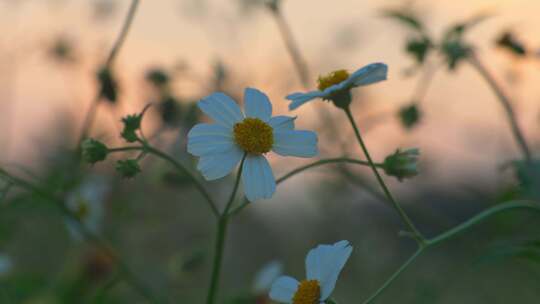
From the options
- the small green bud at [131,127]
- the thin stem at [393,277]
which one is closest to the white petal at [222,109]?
the small green bud at [131,127]

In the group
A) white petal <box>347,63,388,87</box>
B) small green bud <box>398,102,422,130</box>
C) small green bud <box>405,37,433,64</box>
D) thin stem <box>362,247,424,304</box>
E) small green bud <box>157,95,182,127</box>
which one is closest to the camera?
thin stem <box>362,247,424,304</box>

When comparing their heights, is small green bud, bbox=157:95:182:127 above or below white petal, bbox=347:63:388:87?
above

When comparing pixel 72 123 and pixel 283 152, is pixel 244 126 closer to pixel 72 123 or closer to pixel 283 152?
pixel 283 152

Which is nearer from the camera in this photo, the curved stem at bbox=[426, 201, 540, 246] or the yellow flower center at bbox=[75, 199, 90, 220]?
the curved stem at bbox=[426, 201, 540, 246]

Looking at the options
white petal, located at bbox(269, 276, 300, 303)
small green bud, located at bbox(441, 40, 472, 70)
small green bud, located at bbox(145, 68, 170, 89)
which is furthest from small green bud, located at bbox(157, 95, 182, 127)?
white petal, located at bbox(269, 276, 300, 303)

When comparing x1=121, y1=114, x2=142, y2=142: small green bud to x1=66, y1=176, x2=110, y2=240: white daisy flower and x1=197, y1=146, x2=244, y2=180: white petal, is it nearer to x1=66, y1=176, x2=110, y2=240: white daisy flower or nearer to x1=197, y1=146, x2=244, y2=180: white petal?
x1=197, y1=146, x2=244, y2=180: white petal

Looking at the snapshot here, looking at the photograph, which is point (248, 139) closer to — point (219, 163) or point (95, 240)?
point (219, 163)

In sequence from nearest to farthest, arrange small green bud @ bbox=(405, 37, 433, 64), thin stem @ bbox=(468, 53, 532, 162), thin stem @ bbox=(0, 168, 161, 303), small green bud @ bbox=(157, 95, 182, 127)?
1. thin stem @ bbox=(0, 168, 161, 303)
2. thin stem @ bbox=(468, 53, 532, 162)
3. small green bud @ bbox=(405, 37, 433, 64)
4. small green bud @ bbox=(157, 95, 182, 127)

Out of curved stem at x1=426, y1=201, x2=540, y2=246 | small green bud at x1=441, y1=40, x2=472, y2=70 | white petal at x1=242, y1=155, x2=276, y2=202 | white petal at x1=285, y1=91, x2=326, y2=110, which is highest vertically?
white petal at x1=285, y1=91, x2=326, y2=110

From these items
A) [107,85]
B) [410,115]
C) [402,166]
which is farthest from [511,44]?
[107,85]
